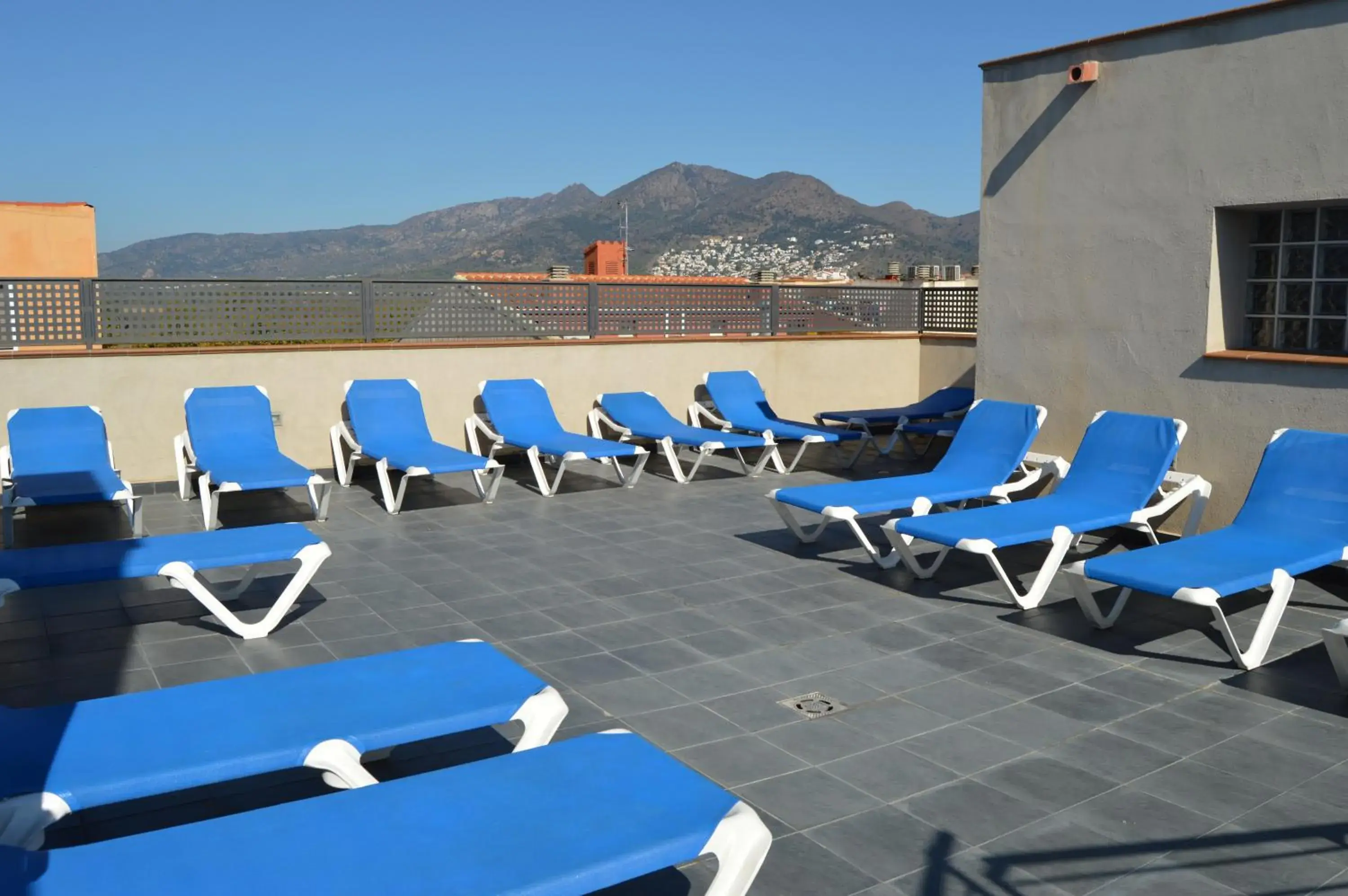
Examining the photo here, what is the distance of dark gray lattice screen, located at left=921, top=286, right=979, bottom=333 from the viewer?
42.0 ft

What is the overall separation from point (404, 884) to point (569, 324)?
9.18 meters

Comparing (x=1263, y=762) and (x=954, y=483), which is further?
(x=954, y=483)

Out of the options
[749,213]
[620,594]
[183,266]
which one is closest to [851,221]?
[749,213]

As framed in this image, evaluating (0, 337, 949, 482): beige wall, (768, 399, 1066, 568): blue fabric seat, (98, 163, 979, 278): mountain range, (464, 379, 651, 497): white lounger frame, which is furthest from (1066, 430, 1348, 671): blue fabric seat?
(98, 163, 979, 278): mountain range

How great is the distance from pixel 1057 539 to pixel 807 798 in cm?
→ 290

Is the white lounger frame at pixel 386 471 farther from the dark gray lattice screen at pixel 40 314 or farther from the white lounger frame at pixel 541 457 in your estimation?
the dark gray lattice screen at pixel 40 314

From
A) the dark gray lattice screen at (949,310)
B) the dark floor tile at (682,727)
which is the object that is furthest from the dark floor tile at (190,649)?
the dark gray lattice screen at (949,310)

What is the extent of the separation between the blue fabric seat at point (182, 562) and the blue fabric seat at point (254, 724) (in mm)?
1689

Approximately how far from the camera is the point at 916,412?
11234 mm

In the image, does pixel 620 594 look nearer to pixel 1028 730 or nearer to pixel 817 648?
pixel 817 648

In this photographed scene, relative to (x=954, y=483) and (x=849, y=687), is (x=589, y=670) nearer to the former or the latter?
(x=849, y=687)

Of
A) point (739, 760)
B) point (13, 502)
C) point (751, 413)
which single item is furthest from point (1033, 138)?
point (13, 502)

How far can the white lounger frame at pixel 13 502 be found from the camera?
23.4 feet

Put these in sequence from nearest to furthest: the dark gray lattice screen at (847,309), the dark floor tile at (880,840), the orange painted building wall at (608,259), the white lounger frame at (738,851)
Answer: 1. the white lounger frame at (738,851)
2. the dark floor tile at (880,840)
3. the dark gray lattice screen at (847,309)
4. the orange painted building wall at (608,259)
